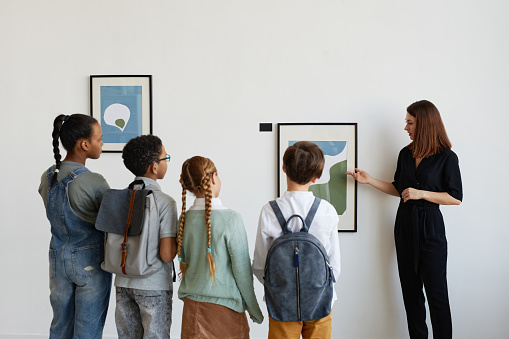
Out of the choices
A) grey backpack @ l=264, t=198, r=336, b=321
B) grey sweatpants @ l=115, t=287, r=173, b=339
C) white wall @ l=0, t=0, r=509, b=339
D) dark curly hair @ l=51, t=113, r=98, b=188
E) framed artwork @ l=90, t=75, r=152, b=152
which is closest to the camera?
grey backpack @ l=264, t=198, r=336, b=321

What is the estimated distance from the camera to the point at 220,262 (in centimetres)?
187

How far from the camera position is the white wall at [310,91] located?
3062mm

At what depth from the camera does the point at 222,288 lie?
6.13 feet

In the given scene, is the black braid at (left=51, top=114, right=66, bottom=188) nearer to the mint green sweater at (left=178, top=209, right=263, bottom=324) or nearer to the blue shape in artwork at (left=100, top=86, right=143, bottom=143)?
the mint green sweater at (left=178, top=209, right=263, bottom=324)

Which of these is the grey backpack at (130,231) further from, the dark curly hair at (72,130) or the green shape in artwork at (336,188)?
the green shape in artwork at (336,188)

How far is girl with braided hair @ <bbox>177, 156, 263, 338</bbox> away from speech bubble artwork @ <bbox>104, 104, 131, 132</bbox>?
1.49m

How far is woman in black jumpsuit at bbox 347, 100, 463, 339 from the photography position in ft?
8.96

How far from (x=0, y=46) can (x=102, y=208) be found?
2.17 meters

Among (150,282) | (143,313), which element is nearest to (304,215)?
(150,282)

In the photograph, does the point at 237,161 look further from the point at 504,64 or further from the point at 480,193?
the point at 504,64

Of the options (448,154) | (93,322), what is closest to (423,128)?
(448,154)

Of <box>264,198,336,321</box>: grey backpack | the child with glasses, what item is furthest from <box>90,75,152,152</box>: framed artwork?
<box>264,198,336,321</box>: grey backpack

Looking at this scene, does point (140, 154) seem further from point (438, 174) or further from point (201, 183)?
point (438, 174)

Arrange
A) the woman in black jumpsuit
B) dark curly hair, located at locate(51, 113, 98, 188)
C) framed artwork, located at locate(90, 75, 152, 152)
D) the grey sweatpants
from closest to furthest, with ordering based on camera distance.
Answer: the grey sweatpants, dark curly hair, located at locate(51, 113, 98, 188), the woman in black jumpsuit, framed artwork, located at locate(90, 75, 152, 152)
